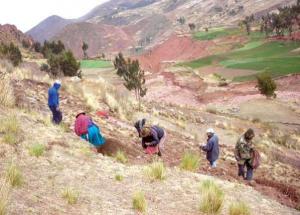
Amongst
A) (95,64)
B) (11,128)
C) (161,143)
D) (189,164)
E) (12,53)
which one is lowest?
(189,164)

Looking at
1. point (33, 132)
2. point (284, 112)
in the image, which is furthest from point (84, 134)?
point (284, 112)

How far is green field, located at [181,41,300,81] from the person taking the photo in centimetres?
6950

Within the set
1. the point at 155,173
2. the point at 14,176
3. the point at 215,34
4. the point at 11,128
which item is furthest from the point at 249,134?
the point at 215,34

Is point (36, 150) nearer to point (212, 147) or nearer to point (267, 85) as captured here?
point (212, 147)

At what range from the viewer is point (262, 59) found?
81750 mm

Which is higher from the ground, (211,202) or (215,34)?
(215,34)

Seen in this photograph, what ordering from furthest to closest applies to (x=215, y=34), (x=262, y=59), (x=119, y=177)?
(x=215, y=34)
(x=262, y=59)
(x=119, y=177)

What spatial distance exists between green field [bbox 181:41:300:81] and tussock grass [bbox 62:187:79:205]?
59.6 m

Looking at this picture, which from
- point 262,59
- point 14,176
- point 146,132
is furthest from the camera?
point 262,59

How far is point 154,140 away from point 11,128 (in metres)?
4.13

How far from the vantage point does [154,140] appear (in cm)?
1405

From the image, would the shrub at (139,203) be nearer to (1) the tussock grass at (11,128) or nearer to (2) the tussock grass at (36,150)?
(2) the tussock grass at (36,150)

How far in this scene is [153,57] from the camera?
12475 cm

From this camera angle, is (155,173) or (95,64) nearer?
(155,173)
